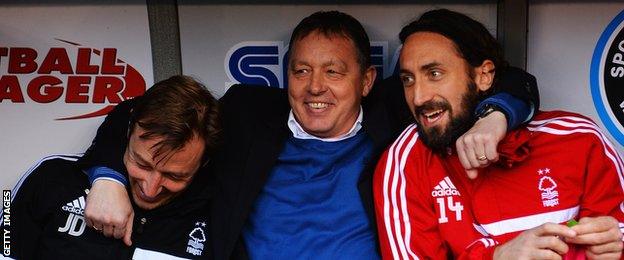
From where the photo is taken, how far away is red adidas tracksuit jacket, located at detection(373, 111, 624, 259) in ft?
6.61

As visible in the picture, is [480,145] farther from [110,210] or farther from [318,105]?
[110,210]

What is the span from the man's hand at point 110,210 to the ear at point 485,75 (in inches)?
39.9

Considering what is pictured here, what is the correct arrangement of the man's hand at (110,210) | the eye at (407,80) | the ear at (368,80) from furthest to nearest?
the ear at (368,80) < the eye at (407,80) < the man's hand at (110,210)

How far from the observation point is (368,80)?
244 cm

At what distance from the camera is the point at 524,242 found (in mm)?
1847

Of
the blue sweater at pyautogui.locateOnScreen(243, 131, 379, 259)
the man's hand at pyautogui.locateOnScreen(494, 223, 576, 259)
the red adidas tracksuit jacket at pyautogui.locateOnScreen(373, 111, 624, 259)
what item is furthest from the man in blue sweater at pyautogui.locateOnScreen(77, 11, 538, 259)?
the man's hand at pyautogui.locateOnScreen(494, 223, 576, 259)

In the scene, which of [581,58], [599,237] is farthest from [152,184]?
[581,58]

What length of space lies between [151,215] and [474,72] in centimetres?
97

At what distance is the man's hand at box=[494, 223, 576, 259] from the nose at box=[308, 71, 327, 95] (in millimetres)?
742

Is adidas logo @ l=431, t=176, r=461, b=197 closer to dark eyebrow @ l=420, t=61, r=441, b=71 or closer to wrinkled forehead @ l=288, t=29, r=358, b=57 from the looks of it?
dark eyebrow @ l=420, t=61, r=441, b=71

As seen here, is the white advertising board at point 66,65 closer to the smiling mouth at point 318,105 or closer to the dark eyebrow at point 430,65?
the smiling mouth at point 318,105

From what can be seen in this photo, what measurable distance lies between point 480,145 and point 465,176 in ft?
0.78

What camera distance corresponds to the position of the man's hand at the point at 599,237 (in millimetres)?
1801

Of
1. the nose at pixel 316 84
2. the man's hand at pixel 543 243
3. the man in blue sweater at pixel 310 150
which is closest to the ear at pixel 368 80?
the man in blue sweater at pixel 310 150
